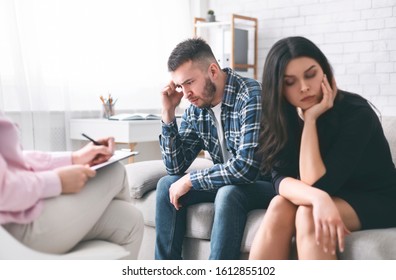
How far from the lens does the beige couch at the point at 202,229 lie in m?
1.37

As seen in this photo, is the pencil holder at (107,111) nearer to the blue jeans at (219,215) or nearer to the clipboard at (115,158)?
the blue jeans at (219,215)

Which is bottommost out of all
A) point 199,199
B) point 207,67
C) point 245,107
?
point 199,199

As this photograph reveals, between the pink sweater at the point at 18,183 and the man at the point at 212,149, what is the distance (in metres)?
0.83

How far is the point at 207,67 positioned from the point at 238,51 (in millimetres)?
1949

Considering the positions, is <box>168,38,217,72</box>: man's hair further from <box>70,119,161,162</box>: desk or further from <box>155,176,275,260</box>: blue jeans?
<box>70,119,161,162</box>: desk

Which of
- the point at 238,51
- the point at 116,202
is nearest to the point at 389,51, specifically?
the point at 238,51

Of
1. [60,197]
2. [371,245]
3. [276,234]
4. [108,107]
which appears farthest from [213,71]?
[108,107]

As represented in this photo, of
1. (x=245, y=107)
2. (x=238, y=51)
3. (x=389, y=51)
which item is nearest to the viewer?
(x=245, y=107)

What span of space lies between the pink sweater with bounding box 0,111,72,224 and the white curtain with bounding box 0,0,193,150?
184 cm

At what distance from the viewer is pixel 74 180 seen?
35.0 inches

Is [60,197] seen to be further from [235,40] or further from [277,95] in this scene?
[235,40]

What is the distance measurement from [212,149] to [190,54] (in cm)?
38
